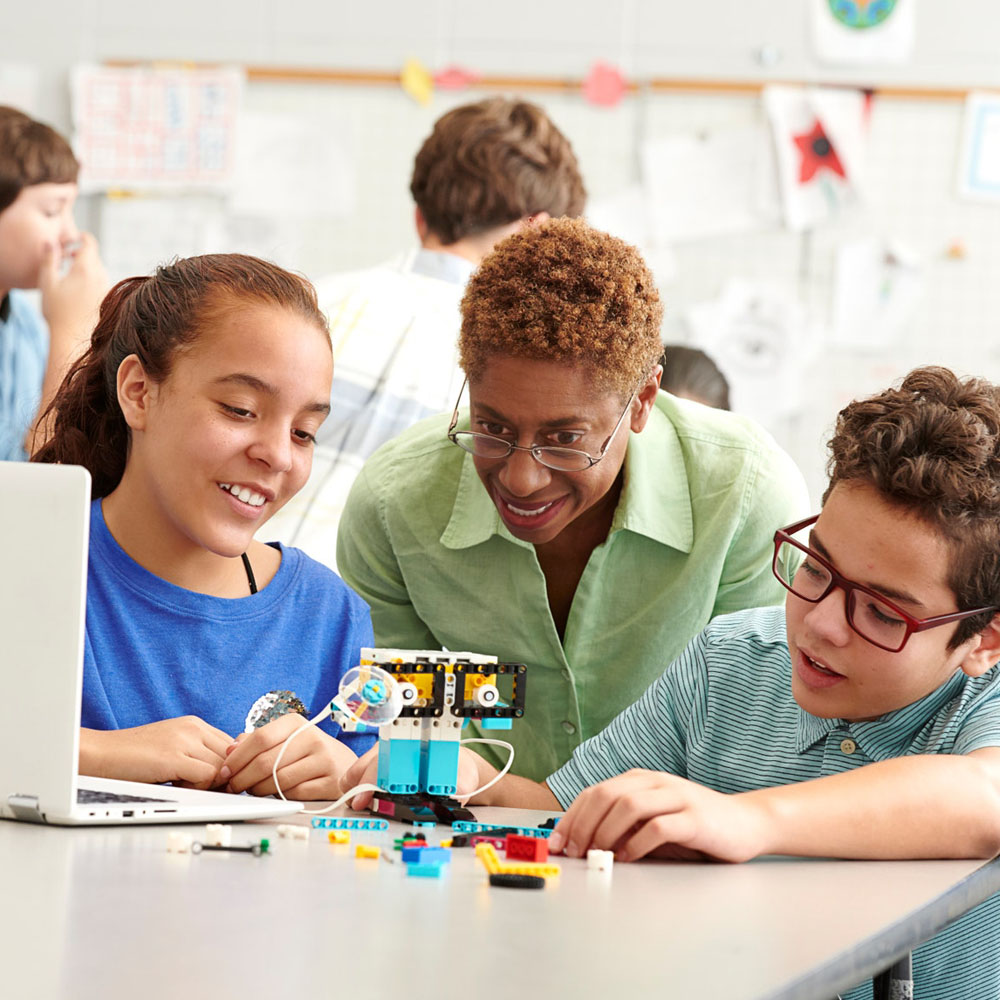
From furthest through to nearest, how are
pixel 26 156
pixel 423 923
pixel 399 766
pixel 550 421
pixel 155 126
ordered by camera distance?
pixel 155 126 < pixel 26 156 < pixel 550 421 < pixel 399 766 < pixel 423 923

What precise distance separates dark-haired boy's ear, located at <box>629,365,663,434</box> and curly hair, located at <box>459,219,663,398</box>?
0.02 metres

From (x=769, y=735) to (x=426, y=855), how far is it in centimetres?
48

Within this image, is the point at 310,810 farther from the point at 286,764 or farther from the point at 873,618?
the point at 873,618

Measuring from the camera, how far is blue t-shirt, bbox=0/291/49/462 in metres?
2.92

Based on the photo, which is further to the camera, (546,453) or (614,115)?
(614,115)

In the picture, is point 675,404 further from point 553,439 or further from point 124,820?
point 124,820

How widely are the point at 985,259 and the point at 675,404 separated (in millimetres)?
1816

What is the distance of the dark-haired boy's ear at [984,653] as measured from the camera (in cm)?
116

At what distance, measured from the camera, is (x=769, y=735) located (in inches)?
50.9

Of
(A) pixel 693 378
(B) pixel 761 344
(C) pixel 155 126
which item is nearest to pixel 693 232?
(B) pixel 761 344

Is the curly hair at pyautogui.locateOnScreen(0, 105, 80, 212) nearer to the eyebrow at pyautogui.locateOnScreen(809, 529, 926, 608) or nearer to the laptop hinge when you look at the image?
the laptop hinge

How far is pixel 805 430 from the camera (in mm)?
3301

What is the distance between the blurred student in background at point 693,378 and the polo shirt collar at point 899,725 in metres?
1.41

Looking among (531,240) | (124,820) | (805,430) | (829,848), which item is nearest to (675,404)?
(531,240)
